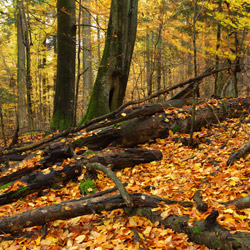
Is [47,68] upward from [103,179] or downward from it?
upward

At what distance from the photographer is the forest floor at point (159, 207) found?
2400mm

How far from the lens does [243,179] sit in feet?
10.2

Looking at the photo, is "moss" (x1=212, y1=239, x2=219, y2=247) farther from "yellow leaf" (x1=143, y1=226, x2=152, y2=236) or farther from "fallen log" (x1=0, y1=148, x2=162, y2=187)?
"fallen log" (x1=0, y1=148, x2=162, y2=187)

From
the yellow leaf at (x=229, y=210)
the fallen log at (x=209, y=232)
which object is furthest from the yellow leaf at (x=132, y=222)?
the yellow leaf at (x=229, y=210)

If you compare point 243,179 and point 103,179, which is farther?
point 103,179

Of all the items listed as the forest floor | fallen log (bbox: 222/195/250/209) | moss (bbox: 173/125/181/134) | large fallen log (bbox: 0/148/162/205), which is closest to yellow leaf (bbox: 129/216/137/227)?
the forest floor

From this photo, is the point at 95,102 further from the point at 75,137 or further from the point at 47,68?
the point at 47,68

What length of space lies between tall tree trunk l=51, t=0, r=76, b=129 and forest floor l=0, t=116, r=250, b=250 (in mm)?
4185

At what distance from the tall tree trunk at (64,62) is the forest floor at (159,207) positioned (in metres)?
4.18

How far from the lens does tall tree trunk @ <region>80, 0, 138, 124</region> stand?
6816 mm

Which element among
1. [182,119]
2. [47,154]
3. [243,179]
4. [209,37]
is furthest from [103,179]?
[209,37]

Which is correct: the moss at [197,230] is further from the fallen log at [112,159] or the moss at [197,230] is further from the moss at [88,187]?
the fallen log at [112,159]

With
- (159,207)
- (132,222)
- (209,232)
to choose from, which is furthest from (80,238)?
(209,232)

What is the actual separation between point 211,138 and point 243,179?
2164mm
